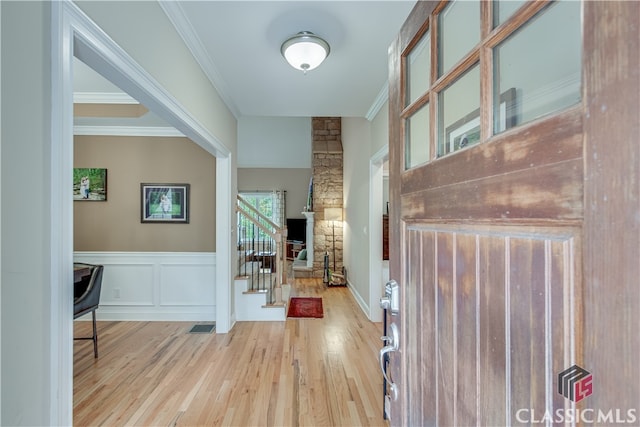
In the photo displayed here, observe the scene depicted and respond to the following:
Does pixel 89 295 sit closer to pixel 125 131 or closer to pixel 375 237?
pixel 125 131

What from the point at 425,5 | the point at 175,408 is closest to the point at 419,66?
the point at 425,5

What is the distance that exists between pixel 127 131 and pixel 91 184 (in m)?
0.84

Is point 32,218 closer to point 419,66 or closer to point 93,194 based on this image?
point 419,66

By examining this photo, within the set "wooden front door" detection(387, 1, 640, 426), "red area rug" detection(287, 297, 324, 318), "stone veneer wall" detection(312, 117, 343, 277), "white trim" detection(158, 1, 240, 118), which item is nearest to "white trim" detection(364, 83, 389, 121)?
"white trim" detection(158, 1, 240, 118)

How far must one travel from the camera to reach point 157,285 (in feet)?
12.6

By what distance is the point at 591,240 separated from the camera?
0.42 meters

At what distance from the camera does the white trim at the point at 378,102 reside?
308cm

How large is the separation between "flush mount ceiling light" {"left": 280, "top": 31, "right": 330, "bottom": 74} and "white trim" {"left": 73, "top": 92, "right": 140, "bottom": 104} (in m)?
2.30

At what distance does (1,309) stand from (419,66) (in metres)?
1.48

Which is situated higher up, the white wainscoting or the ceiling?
the ceiling

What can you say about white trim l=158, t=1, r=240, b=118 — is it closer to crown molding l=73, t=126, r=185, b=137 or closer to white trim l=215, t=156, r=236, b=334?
white trim l=215, t=156, r=236, b=334

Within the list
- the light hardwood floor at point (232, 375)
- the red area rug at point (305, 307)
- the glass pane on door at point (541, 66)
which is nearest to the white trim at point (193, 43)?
the glass pane on door at point (541, 66)

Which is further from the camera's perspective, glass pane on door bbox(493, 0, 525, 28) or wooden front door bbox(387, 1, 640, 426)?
glass pane on door bbox(493, 0, 525, 28)

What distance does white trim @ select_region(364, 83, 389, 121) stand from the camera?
10.1 ft
